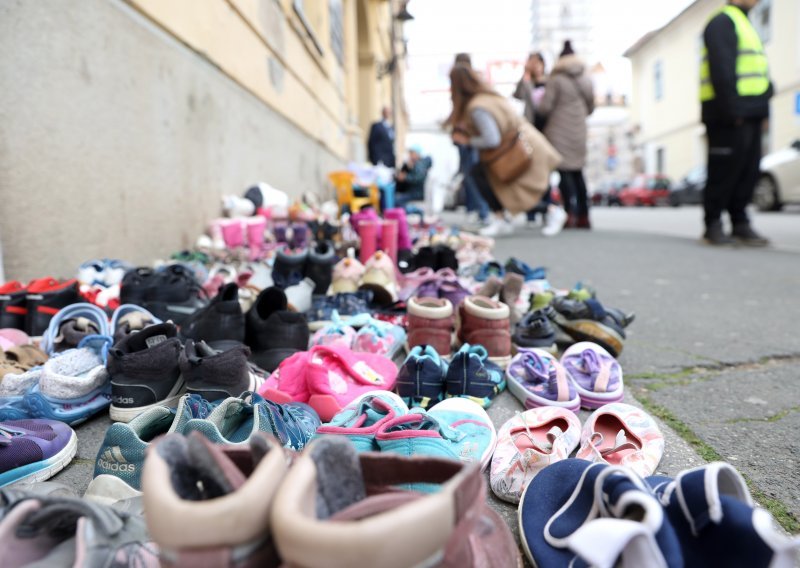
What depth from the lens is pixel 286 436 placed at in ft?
4.33

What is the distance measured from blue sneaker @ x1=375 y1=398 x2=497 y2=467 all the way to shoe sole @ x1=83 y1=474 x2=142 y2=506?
1.74 feet

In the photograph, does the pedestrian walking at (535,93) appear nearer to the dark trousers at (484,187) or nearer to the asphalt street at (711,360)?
the dark trousers at (484,187)

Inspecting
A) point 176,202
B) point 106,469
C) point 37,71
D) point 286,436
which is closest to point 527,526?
point 286,436

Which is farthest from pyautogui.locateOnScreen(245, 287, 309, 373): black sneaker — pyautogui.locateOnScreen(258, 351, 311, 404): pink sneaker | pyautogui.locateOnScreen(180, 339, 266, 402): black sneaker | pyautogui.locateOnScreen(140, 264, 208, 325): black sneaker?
Result: pyautogui.locateOnScreen(140, 264, 208, 325): black sneaker

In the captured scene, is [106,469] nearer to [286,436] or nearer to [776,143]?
[286,436]

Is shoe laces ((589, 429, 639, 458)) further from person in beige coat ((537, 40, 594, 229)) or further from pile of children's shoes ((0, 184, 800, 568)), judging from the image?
person in beige coat ((537, 40, 594, 229))

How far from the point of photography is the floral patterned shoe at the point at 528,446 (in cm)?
125

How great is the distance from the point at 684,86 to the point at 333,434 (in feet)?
102

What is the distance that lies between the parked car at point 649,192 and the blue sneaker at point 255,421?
24.9 meters

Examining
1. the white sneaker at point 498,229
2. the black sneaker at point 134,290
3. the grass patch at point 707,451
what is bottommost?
the grass patch at point 707,451

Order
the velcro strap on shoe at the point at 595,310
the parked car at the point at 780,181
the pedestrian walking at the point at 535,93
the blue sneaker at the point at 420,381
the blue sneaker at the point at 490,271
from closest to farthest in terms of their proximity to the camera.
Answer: the blue sneaker at the point at 420,381 → the velcro strap on shoe at the point at 595,310 → the blue sneaker at the point at 490,271 → the pedestrian walking at the point at 535,93 → the parked car at the point at 780,181

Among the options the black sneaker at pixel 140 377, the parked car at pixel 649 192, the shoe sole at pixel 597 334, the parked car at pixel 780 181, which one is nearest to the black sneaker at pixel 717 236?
the shoe sole at pixel 597 334

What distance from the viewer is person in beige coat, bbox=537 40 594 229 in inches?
281

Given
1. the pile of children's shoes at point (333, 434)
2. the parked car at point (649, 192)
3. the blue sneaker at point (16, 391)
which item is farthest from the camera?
the parked car at point (649, 192)
